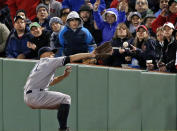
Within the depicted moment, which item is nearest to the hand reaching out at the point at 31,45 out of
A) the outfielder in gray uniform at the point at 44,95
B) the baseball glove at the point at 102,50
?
the outfielder in gray uniform at the point at 44,95

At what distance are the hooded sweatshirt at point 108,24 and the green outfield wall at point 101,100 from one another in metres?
1.34

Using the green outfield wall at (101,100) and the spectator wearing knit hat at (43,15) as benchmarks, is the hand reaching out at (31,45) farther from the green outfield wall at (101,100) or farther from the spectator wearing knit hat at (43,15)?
the spectator wearing knit hat at (43,15)

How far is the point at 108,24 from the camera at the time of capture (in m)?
10.7

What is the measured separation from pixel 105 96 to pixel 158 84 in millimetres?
1093

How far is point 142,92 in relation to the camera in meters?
8.66

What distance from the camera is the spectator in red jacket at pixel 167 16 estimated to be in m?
10.1

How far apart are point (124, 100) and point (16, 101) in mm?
2421

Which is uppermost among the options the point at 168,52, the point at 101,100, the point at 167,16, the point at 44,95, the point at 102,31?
the point at 167,16

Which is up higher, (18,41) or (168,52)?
(18,41)

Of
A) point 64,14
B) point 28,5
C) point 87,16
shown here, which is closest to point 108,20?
point 87,16

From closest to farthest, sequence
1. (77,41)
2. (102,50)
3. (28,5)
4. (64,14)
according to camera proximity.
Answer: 1. (102,50)
2. (77,41)
3. (64,14)
4. (28,5)

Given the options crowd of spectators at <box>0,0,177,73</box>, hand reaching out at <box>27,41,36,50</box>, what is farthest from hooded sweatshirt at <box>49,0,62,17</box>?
hand reaching out at <box>27,41,36,50</box>

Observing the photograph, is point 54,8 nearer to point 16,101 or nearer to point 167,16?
point 16,101

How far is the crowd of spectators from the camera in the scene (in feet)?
30.5
